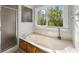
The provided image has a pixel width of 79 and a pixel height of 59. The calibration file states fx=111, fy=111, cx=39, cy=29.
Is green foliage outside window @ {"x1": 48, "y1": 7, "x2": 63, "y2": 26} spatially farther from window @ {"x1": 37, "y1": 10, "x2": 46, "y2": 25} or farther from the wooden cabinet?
the wooden cabinet

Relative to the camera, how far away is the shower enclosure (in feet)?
4.13

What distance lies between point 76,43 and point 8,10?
855 mm

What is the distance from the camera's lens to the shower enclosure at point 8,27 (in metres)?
1.26

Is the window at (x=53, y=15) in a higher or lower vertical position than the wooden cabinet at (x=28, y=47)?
higher

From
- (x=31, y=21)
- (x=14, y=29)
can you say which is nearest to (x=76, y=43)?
(x=31, y=21)

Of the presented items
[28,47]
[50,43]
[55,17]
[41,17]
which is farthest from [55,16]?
[28,47]

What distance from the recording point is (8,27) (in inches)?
51.0

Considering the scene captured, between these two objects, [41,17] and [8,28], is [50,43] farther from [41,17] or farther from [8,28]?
[8,28]

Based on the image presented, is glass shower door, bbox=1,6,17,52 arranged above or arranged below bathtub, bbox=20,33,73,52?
above

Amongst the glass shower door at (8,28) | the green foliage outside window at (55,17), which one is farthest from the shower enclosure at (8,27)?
the green foliage outside window at (55,17)

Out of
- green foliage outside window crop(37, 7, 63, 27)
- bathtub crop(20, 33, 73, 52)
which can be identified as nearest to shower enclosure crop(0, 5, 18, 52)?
bathtub crop(20, 33, 73, 52)

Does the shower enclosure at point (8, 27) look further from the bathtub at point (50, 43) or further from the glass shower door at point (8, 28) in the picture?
the bathtub at point (50, 43)

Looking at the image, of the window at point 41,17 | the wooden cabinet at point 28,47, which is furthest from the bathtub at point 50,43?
the window at point 41,17
